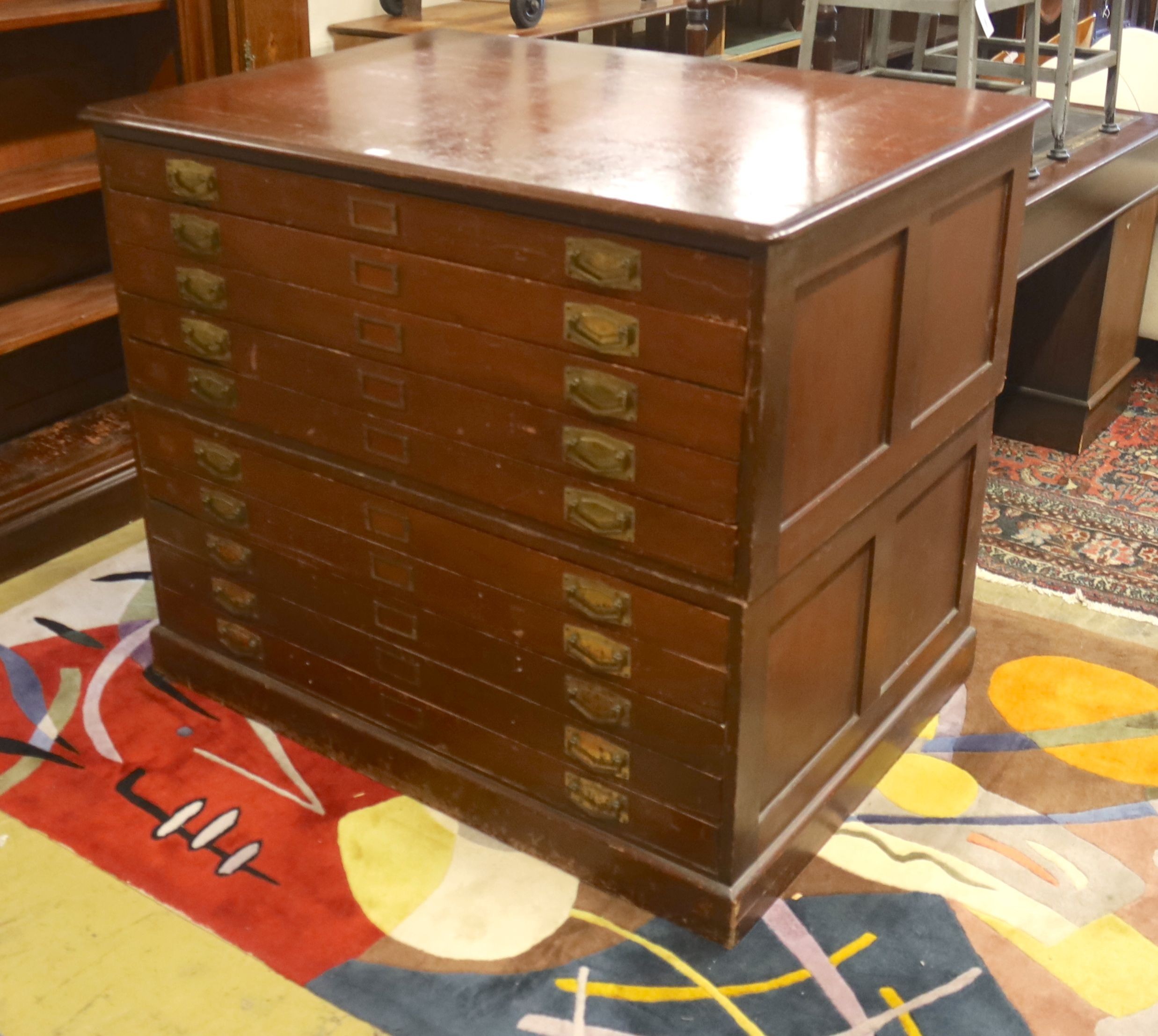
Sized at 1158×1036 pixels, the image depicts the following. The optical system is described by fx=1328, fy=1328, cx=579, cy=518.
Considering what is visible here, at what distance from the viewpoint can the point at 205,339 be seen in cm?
208

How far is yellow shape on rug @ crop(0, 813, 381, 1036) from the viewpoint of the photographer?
5.83 feet

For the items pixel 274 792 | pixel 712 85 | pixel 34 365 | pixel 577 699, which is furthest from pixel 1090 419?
pixel 34 365

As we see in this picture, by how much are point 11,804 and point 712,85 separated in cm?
163

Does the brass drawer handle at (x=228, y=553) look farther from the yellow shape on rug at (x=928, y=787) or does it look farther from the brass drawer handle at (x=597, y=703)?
the yellow shape on rug at (x=928, y=787)

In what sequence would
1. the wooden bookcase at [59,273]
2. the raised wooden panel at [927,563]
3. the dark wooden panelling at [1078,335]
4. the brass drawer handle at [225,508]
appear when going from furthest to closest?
the dark wooden panelling at [1078,335] < the wooden bookcase at [59,273] < the brass drawer handle at [225,508] < the raised wooden panel at [927,563]

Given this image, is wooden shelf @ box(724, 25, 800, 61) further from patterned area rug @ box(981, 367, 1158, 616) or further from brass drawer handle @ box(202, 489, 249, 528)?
brass drawer handle @ box(202, 489, 249, 528)

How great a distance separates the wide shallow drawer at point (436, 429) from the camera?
165cm

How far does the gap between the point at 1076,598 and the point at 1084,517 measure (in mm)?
397

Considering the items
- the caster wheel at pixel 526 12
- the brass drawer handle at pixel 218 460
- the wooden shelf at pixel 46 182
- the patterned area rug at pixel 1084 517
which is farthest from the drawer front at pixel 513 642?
the caster wheel at pixel 526 12

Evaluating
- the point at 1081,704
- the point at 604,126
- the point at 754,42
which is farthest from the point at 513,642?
the point at 754,42

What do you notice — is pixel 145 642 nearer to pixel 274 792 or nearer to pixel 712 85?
pixel 274 792

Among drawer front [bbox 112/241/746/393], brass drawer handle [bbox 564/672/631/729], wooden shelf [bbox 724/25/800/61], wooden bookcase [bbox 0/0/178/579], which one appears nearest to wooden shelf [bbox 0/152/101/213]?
wooden bookcase [bbox 0/0/178/579]

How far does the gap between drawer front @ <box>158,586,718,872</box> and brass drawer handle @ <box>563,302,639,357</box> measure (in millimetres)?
660

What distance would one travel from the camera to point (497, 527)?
187 cm
